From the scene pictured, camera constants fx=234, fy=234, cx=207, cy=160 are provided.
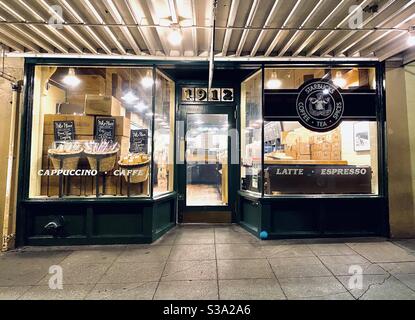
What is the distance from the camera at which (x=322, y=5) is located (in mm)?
3176

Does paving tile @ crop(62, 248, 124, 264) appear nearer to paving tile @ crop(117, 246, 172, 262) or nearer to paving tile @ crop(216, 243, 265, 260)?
paving tile @ crop(117, 246, 172, 262)

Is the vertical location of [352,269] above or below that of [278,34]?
below

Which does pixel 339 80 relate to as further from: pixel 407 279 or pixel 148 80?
pixel 148 80

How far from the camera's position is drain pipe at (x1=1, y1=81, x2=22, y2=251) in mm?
4062

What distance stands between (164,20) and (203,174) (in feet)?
10.9

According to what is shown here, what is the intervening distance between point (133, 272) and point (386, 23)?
5155 millimetres

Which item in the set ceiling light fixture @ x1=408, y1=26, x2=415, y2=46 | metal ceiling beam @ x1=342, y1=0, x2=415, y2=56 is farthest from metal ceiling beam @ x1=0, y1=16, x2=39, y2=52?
ceiling light fixture @ x1=408, y1=26, x2=415, y2=46

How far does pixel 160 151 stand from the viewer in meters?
5.14

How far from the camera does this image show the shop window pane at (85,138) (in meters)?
4.41

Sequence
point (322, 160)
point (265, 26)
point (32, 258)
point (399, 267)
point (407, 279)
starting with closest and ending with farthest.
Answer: point (407, 279), point (399, 267), point (265, 26), point (32, 258), point (322, 160)

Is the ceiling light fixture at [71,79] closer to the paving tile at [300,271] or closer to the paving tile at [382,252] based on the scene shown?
the paving tile at [300,271]

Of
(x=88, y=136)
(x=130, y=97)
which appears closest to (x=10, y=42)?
(x=88, y=136)
